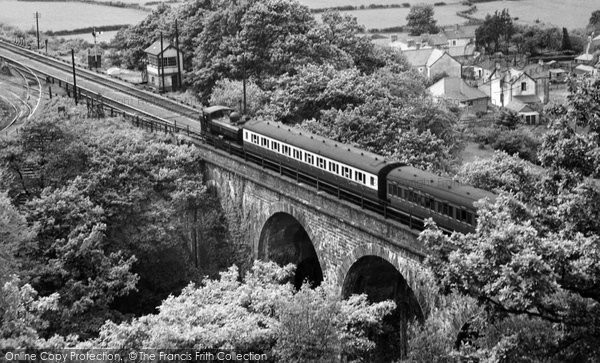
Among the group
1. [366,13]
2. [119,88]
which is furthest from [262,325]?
[366,13]

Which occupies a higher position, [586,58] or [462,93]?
[586,58]

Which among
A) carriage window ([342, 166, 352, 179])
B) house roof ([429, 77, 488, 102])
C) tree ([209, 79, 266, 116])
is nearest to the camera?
carriage window ([342, 166, 352, 179])

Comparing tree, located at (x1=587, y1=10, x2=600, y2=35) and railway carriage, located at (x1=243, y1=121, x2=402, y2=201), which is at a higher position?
railway carriage, located at (x1=243, y1=121, x2=402, y2=201)

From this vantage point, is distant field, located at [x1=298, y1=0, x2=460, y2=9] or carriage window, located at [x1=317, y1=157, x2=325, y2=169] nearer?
carriage window, located at [x1=317, y1=157, x2=325, y2=169]

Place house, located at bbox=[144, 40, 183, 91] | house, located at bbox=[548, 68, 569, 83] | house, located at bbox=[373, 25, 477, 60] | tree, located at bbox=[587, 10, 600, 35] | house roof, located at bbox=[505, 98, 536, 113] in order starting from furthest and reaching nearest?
tree, located at bbox=[587, 10, 600, 35] → house, located at bbox=[373, 25, 477, 60] → house, located at bbox=[548, 68, 569, 83] → house roof, located at bbox=[505, 98, 536, 113] → house, located at bbox=[144, 40, 183, 91]

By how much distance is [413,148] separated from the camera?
4794 centimetres

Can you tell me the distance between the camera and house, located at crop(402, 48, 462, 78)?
10988 cm

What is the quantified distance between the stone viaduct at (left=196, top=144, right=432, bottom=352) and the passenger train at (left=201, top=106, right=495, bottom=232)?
67 cm

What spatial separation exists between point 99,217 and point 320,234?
9529 mm

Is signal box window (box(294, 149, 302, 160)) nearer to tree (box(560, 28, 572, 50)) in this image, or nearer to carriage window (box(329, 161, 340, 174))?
carriage window (box(329, 161, 340, 174))

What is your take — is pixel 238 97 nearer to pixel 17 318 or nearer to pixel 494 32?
pixel 17 318

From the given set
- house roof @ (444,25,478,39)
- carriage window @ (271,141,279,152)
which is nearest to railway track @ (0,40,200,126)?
carriage window @ (271,141,279,152)

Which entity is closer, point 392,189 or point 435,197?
point 435,197

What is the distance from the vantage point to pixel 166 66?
71500 mm
